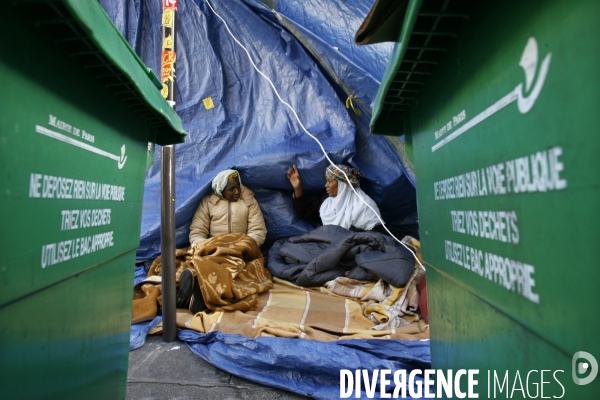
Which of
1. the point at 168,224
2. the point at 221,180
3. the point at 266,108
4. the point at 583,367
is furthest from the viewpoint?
the point at 266,108

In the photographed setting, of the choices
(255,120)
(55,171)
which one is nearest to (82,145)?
(55,171)

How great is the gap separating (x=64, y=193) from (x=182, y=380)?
0.80 meters

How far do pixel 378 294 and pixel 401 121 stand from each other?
3.53ft

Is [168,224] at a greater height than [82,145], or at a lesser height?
lesser

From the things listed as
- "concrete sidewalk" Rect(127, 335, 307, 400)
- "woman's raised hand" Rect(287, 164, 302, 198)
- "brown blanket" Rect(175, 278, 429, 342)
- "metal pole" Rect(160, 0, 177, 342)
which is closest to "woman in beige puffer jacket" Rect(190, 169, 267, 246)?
"woman's raised hand" Rect(287, 164, 302, 198)

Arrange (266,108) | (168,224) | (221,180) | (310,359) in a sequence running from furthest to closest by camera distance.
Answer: (266,108)
(221,180)
(168,224)
(310,359)

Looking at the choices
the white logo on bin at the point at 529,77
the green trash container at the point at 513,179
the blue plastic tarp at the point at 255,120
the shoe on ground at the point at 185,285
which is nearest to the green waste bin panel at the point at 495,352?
the green trash container at the point at 513,179

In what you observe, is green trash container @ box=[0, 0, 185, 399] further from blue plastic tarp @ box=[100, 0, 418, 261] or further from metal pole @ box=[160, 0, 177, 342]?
blue plastic tarp @ box=[100, 0, 418, 261]

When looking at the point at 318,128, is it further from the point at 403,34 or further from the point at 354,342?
the point at 403,34

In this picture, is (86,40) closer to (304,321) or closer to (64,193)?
(64,193)

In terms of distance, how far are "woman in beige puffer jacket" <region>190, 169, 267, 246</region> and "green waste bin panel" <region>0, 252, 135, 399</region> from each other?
55.3 inches

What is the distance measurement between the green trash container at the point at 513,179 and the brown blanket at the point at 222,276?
3.61 ft

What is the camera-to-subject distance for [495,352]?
1.44 feet

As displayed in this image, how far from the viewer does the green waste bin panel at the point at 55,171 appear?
40cm
